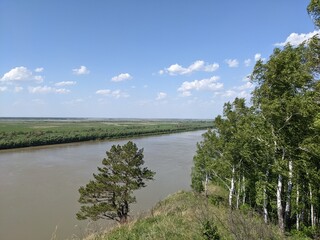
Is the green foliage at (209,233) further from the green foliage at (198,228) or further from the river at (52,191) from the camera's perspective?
the river at (52,191)

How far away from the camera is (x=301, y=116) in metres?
10.7

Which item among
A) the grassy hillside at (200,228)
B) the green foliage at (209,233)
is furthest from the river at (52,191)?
the green foliage at (209,233)

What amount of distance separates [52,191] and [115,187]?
1301cm

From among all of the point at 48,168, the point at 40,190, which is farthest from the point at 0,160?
the point at 40,190

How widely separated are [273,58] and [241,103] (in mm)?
6540

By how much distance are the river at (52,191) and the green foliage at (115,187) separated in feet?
4.85

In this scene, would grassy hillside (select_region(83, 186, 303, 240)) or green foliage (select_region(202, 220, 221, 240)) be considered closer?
grassy hillside (select_region(83, 186, 303, 240))

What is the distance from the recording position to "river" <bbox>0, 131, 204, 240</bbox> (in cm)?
1950

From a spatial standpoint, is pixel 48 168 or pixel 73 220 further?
pixel 48 168

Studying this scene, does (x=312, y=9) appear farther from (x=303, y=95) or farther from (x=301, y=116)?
(x=301, y=116)

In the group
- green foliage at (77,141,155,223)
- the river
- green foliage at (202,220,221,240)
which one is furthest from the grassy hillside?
green foliage at (77,141,155,223)

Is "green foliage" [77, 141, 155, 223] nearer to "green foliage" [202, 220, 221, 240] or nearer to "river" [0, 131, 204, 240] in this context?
"river" [0, 131, 204, 240]

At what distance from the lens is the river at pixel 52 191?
64.0ft

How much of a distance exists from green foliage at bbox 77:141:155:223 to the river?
148cm
